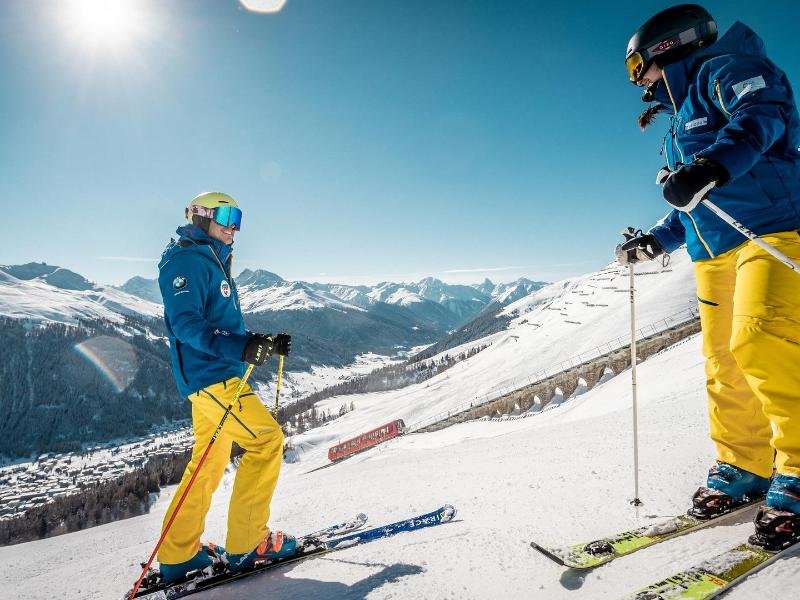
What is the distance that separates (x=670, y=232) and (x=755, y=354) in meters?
1.73

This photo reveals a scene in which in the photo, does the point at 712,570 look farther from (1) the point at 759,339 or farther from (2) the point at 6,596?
(2) the point at 6,596

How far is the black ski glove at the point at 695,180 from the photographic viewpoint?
2.16 metres

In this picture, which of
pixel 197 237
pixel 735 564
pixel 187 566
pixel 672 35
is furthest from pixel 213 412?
pixel 672 35

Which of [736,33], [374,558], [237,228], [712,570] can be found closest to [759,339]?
[712,570]

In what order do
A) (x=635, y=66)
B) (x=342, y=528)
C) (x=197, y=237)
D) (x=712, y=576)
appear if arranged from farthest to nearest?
(x=342, y=528) → (x=197, y=237) → (x=635, y=66) → (x=712, y=576)

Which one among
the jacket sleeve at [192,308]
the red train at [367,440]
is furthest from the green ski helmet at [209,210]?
the red train at [367,440]

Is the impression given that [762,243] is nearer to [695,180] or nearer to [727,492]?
[695,180]

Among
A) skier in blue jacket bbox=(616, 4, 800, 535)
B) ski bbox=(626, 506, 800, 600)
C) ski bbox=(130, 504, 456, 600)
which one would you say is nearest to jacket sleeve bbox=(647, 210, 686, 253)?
skier in blue jacket bbox=(616, 4, 800, 535)

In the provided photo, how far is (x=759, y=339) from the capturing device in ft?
7.07

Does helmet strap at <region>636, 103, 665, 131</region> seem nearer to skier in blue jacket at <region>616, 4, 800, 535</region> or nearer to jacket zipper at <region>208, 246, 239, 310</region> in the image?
skier in blue jacket at <region>616, 4, 800, 535</region>

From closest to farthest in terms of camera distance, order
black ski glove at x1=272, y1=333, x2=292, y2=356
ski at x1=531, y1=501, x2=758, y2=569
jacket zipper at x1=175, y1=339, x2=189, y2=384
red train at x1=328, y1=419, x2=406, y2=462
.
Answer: ski at x1=531, y1=501, x2=758, y2=569 → black ski glove at x1=272, y1=333, x2=292, y2=356 → jacket zipper at x1=175, y1=339, x2=189, y2=384 → red train at x1=328, y1=419, x2=406, y2=462

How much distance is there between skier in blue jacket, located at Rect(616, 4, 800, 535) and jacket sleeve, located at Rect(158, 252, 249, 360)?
311 cm

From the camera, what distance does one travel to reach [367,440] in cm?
4200

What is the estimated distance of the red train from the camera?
40.1 m
